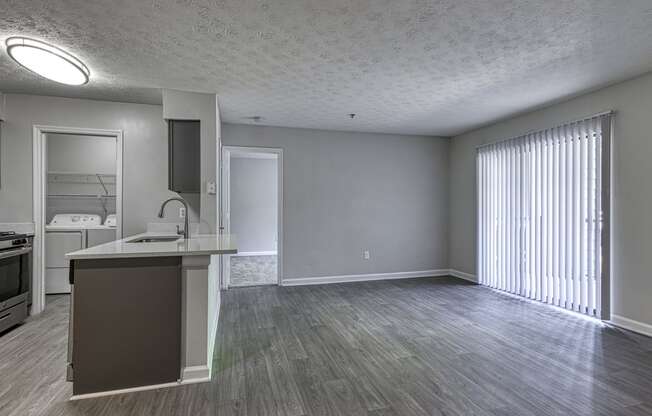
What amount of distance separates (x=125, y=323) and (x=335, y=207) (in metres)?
3.47

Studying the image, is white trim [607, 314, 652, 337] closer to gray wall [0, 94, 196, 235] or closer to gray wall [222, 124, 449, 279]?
gray wall [222, 124, 449, 279]

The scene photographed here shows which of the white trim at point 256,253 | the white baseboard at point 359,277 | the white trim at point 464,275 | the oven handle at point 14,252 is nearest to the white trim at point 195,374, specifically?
the oven handle at point 14,252

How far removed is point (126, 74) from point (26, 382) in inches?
101

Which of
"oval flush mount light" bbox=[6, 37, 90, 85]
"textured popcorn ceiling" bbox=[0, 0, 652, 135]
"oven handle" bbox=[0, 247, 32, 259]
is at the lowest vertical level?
"oven handle" bbox=[0, 247, 32, 259]

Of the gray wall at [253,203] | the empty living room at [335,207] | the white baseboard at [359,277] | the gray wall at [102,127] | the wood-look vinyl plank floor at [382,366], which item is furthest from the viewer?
the gray wall at [253,203]

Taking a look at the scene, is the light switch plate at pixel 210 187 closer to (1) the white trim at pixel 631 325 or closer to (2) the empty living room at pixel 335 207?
(2) the empty living room at pixel 335 207

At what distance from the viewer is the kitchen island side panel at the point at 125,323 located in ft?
6.72

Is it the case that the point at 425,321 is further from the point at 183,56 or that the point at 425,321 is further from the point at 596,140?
the point at 183,56

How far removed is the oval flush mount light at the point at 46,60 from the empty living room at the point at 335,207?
15 millimetres

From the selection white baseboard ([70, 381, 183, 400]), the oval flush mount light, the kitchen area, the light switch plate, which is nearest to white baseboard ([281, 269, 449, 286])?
the kitchen area

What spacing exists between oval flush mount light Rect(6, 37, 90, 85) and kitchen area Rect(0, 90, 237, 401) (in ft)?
2.53

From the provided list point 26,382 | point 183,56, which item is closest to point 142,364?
point 26,382

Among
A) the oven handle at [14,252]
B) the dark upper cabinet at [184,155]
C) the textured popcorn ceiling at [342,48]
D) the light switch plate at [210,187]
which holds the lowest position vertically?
the oven handle at [14,252]

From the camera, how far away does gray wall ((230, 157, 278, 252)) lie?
7.91m
